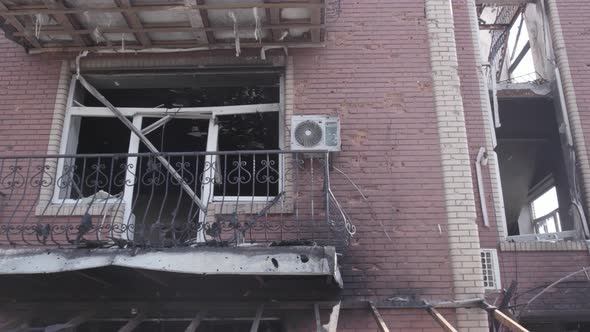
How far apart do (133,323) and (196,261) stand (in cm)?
107

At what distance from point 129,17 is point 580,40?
7103mm

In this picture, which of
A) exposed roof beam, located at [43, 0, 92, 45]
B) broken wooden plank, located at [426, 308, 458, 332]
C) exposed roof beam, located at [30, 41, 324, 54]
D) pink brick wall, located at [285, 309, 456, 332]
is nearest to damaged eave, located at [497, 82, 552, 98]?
exposed roof beam, located at [30, 41, 324, 54]

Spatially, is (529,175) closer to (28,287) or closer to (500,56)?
(500,56)

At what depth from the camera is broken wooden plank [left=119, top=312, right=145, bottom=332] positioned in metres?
Answer: 4.77

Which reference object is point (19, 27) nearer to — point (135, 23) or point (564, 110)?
point (135, 23)

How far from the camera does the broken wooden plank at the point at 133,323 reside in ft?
15.6

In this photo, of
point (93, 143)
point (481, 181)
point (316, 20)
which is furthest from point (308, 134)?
point (93, 143)

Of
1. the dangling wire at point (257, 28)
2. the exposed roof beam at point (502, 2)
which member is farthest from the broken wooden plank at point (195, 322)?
the exposed roof beam at point (502, 2)

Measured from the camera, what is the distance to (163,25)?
6.14 meters

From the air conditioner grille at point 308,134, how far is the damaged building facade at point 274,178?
0.01 metres

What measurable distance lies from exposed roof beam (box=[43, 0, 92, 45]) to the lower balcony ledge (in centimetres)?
277

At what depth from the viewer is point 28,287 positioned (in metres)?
5.59

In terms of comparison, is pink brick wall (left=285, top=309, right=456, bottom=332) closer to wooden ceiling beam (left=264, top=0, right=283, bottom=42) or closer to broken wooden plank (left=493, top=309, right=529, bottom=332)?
broken wooden plank (left=493, top=309, right=529, bottom=332)

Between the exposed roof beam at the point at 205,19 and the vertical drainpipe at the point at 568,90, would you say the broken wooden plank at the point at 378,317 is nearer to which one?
the exposed roof beam at the point at 205,19
